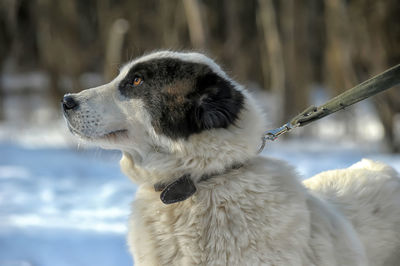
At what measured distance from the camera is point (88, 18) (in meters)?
16.0

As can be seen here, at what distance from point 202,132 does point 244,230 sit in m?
0.51

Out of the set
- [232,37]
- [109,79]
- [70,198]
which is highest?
[232,37]

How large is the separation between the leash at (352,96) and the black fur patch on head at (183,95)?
0.33m

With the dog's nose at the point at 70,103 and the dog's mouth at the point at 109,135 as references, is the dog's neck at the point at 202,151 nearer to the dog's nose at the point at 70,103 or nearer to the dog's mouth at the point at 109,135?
the dog's mouth at the point at 109,135

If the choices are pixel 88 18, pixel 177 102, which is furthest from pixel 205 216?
pixel 88 18

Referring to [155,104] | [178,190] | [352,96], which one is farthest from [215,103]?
[352,96]

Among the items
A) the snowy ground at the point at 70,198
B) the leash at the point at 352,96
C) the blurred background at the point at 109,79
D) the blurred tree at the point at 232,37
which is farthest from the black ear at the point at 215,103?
the blurred tree at the point at 232,37

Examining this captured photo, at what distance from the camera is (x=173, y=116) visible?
231 centimetres

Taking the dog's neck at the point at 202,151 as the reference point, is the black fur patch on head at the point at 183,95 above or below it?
above

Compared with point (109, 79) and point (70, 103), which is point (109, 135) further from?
point (109, 79)

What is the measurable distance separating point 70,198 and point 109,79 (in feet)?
12.5

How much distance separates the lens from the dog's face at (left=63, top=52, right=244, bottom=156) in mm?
2260

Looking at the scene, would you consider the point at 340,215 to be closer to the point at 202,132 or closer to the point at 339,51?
the point at 202,132

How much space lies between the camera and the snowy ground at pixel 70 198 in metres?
4.06
